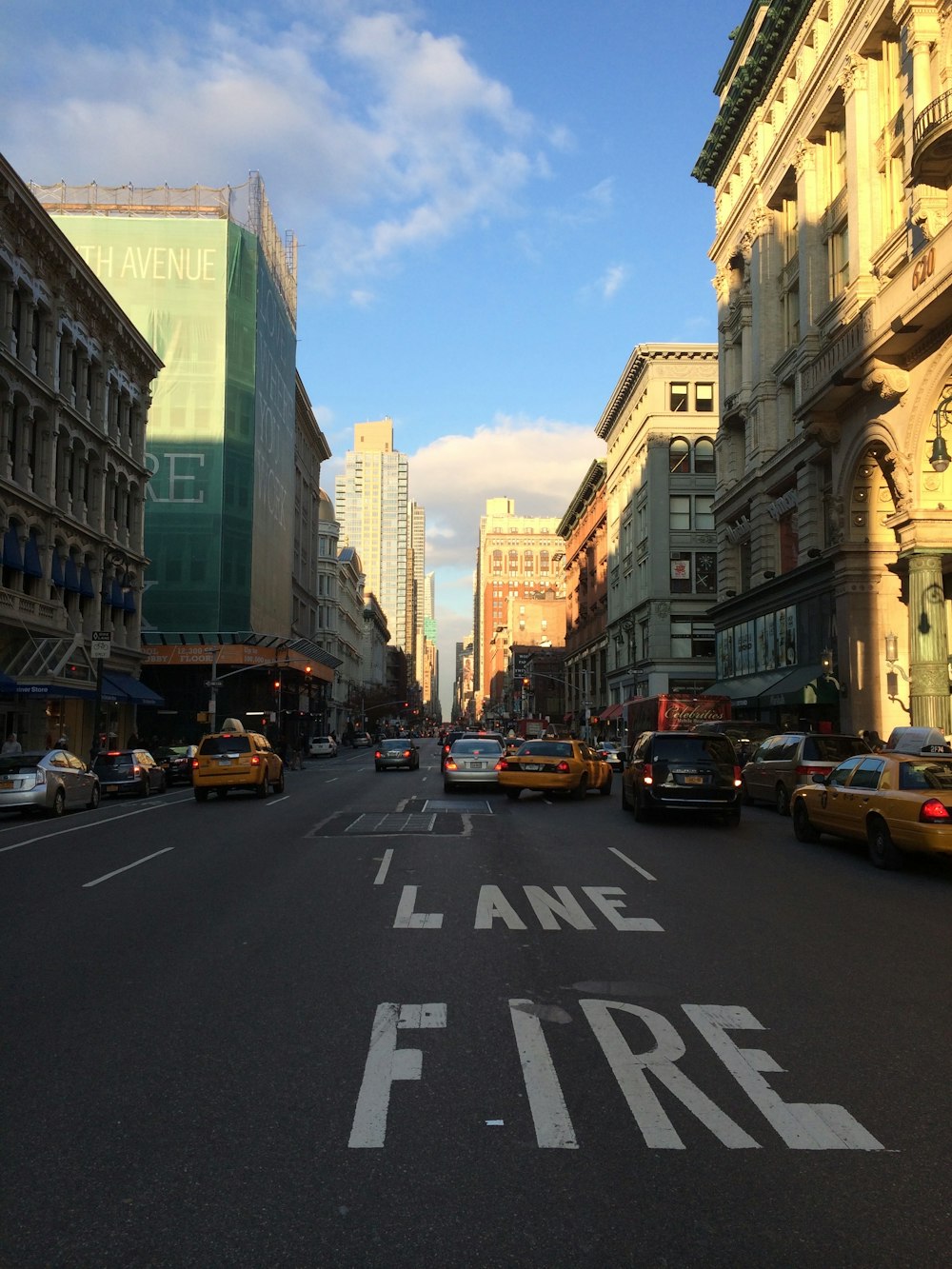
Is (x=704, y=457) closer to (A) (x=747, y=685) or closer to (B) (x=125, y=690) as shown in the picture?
(A) (x=747, y=685)

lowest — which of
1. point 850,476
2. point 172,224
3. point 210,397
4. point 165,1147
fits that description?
point 165,1147

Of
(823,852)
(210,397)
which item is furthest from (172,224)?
(823,852)

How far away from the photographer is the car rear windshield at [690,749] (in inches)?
789

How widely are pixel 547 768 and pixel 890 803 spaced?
13.0m

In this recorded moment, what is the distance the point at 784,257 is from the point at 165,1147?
1888 inches

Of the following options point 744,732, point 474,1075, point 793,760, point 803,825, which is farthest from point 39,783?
point 744,732

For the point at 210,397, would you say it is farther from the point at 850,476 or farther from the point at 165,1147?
the point at 165,1147

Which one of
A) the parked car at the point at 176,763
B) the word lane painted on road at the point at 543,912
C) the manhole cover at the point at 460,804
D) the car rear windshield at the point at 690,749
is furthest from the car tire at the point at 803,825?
the parked car at the point at 176,763

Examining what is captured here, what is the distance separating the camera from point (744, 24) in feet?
163

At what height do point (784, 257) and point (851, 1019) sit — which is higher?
point (784, 257)

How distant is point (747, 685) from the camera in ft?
151

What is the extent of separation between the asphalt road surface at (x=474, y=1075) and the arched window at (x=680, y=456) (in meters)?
61.4

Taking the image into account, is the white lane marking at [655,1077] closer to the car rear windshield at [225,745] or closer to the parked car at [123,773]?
the car rear windshield at [225,745]

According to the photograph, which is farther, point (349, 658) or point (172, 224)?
point (349, 658)
